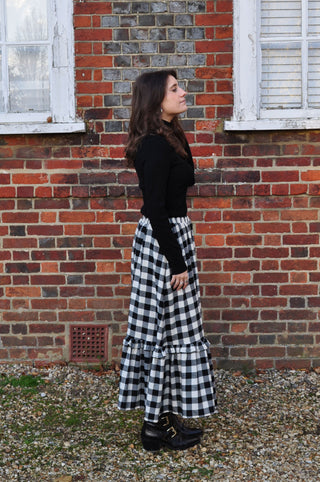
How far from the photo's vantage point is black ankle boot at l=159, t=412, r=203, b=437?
3.34 m

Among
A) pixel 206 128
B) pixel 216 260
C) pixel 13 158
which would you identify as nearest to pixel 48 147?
pixel 13 158

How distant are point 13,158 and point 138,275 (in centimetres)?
169

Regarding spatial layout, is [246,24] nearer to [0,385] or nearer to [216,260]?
[216,260]

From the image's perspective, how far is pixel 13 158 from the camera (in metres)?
4.37

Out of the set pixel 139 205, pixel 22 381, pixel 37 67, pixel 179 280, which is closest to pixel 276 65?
pixel 139 205

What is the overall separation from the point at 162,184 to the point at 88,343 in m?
1.94

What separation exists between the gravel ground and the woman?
20 cm

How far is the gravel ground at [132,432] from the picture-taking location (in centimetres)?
311

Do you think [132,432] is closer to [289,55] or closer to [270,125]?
[270,125]

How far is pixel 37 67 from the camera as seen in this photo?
4441 millimetres

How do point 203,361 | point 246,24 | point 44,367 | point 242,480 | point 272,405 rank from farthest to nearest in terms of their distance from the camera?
point 44,367 < point 246,24 < point 272,405 < point 203,361 < point 242,480

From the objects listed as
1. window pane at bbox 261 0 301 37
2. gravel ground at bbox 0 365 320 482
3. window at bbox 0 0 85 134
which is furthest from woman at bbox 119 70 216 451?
window pane at bbox 261 0 301 37

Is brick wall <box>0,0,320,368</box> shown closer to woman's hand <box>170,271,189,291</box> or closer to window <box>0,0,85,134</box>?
window <box>0,0,85,134</box>

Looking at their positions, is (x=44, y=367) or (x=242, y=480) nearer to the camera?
(x=242, y=480)
